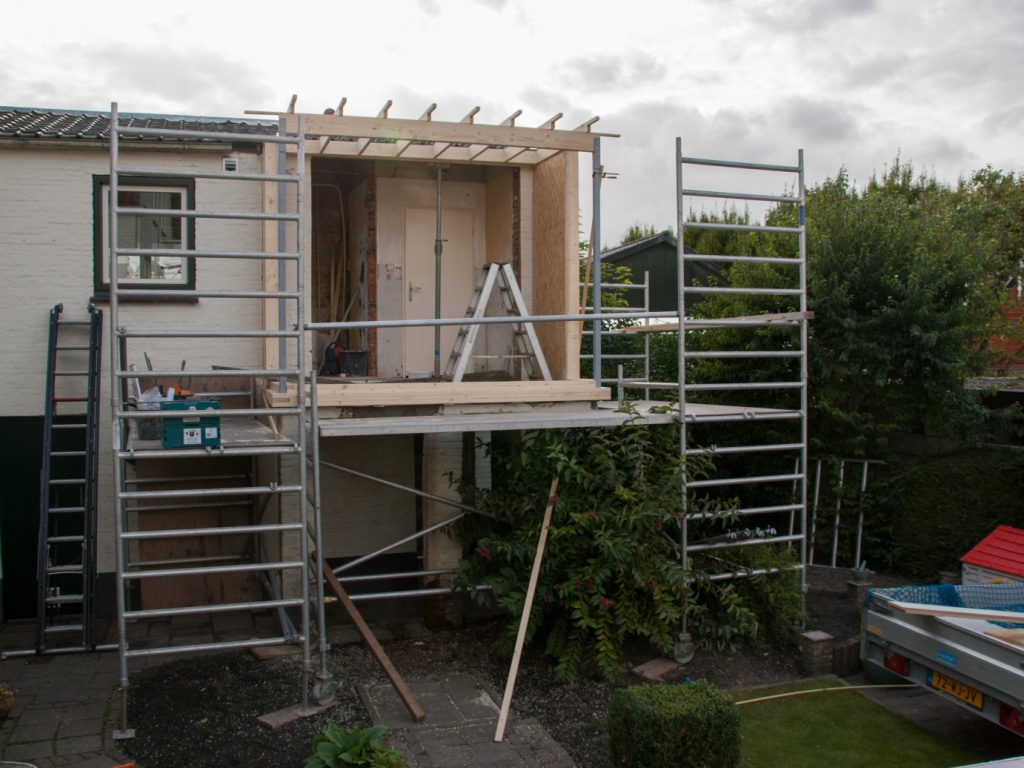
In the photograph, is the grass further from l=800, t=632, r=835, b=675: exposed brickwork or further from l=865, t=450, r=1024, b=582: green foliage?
l=865, t=450, r=1024, b=582: green foliage

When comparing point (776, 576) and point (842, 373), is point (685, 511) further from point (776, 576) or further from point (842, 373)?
point (842, 373)

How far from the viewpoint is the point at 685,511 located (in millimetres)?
7668

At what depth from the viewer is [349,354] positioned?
9.70 metres

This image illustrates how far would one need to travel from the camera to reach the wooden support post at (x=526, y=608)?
6.43 meters

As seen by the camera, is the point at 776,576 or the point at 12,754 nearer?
the point at 12,754

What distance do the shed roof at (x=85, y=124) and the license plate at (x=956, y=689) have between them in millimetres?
8269

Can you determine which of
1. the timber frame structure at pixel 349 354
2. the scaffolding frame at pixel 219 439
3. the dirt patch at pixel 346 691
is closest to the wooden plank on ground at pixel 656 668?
the dirt patch at pixel 346 691

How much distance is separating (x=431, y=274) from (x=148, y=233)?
313 centimetres

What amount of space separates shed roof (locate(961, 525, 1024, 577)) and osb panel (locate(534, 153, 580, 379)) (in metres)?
4.13

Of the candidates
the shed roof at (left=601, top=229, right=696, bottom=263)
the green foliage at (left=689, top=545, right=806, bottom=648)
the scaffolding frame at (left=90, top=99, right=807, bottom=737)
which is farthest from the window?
the shed roof at (left=601, top=229, right=696, bottom=263)

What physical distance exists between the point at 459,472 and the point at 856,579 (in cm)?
420

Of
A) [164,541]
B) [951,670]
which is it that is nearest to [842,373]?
[951,670]

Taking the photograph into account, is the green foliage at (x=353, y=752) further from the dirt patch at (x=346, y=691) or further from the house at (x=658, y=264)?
the house at (x=658, y=264)

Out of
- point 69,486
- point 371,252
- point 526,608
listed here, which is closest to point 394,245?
point 371,252
